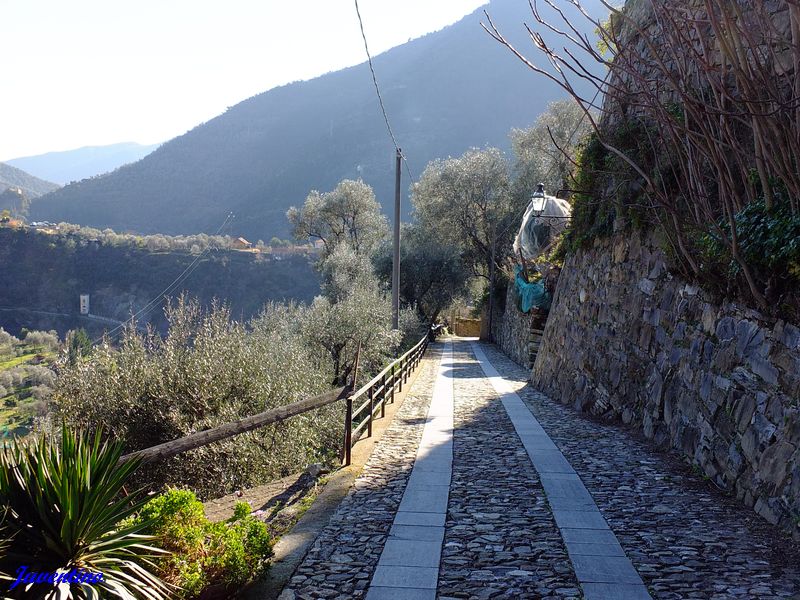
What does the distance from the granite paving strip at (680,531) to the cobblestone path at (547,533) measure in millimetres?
10

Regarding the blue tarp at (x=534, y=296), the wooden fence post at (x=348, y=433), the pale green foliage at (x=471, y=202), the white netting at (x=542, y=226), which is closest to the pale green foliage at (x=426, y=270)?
the pale green foliage at (x=471, y=202)

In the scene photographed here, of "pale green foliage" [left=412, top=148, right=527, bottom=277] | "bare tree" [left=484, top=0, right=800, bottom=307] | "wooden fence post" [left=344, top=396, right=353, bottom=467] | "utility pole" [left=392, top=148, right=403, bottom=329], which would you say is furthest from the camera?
"pale green foliage" [left=412, top=148, right=527, bottom=277]

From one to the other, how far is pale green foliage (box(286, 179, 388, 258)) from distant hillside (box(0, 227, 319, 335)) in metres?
4.94

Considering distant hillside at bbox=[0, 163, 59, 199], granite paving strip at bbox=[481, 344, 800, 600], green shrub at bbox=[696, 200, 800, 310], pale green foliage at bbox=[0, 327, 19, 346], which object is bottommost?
pale green foliage at bbox=[0, 327, 19, 346]

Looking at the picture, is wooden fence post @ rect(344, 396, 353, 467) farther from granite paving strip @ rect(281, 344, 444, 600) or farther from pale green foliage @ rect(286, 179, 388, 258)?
pale green foliage @ rect(286, 179, 388, 258)

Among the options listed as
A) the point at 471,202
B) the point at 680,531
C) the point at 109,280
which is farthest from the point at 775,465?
the point at 109,280

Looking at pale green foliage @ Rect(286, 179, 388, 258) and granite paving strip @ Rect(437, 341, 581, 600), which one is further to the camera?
pale green foliage @ Rect(286, 179, 388, 258)

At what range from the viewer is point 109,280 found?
41.3m

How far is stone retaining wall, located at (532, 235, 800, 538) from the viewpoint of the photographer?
4449 mm

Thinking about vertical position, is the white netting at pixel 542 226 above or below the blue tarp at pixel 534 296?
above

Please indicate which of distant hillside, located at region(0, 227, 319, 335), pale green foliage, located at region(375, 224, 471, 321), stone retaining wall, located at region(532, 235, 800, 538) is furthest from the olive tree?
stone retaining wall, located at region(532, 235, 800, 538)

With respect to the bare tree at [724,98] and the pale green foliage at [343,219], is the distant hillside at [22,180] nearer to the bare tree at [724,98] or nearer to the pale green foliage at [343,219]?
the pale green foliage at [343,219]

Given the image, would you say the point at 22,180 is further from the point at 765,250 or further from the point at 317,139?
the point at 765,250

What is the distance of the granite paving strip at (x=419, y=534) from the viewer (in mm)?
3321
